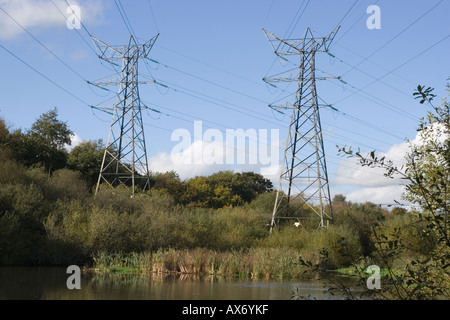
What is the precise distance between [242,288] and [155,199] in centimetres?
1582

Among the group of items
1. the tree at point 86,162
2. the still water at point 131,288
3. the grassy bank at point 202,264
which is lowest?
the still water at point 131,288

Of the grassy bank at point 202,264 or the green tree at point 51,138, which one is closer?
the grassy bank at point 202,264

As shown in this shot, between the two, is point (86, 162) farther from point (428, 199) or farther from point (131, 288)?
point (428, 199)

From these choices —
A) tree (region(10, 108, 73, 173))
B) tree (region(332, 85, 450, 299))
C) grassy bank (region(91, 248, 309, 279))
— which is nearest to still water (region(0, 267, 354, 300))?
grassy bank (region(91, 248, 309, 279))

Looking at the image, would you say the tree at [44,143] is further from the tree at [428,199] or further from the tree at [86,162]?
the tree at [428,199]

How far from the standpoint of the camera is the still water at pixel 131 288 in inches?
679

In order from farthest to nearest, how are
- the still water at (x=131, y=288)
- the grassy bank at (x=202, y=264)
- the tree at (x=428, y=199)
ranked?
the grassy bank at (x=202, y=264) → the still water at (x=131, y=288) → the tree at (x=428, y=199)

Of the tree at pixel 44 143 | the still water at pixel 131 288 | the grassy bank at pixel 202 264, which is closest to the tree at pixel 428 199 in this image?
the still water at pixel 131 288

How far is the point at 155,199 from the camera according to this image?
3572 cm

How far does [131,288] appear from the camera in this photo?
19.8 m

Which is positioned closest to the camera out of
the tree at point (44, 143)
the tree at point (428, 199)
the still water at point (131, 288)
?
the tree at point (428, 199)

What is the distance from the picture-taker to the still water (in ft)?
56.5

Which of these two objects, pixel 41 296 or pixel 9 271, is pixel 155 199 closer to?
pixel 9 271
